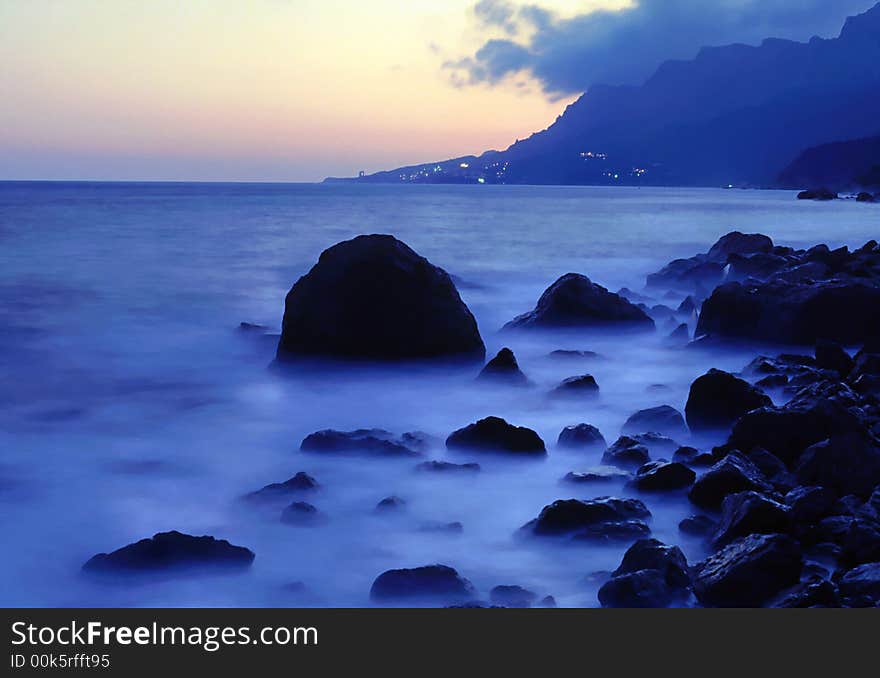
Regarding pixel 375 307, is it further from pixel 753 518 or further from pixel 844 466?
pixel 753 518

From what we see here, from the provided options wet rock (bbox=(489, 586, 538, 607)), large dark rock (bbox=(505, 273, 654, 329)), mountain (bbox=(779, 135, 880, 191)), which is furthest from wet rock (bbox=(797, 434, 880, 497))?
mountain (bbox=(779, 135, 880, 191))

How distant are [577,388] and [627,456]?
8.56 feet

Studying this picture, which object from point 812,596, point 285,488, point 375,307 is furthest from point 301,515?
point 375,307

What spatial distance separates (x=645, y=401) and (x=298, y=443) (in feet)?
11.8

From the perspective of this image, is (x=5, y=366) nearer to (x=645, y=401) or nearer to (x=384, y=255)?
(x=384, y=255)

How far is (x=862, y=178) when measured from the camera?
376 feet

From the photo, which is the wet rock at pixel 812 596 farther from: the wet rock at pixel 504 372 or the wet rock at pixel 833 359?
the wet rock at pixel 504 372

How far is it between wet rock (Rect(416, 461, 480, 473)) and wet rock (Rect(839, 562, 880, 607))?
2.82 metres

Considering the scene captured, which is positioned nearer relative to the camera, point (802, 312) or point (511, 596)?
point (511, 596)

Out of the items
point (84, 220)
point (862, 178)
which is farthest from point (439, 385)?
point (862, 178)

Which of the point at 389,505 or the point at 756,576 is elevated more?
the point at 756,576

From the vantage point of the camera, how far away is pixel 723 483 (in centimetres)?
527

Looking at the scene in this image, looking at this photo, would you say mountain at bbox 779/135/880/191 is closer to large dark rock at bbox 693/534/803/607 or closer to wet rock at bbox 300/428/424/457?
wet rock at bbox 300/428/424/457

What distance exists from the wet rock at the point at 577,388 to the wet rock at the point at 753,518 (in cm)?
397
